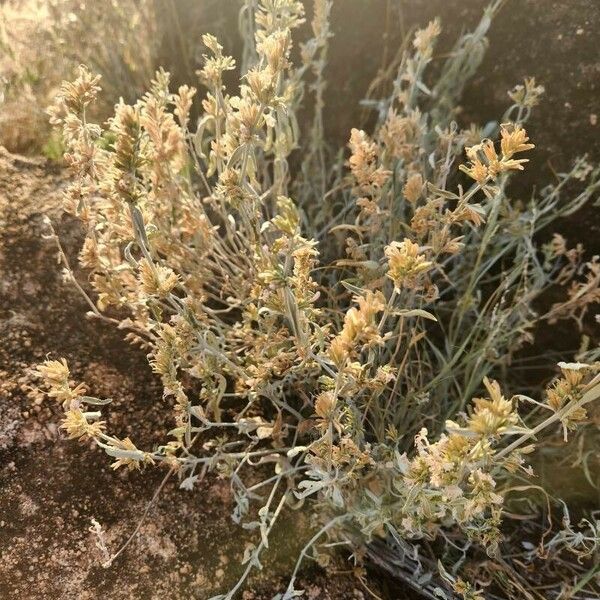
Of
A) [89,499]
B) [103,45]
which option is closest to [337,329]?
[89,499]

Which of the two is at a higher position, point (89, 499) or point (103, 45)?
point (103, 45)

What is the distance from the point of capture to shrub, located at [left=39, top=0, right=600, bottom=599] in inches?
34.9

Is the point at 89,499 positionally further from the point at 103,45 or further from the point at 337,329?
the point at 103,45

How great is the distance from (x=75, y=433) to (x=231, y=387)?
49cm

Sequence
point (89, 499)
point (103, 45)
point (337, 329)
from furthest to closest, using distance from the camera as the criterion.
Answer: point (103, 45), point (337, 329), point (89, 499)

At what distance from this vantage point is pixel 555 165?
63.5 inches

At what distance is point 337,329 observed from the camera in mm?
1392

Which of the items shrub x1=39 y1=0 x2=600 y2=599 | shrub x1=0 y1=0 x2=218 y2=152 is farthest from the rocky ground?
shrub x1=0 y1=0 x2=218 y2=152

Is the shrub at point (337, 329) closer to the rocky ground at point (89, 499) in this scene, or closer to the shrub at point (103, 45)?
the rocky ground at point (89, 499)

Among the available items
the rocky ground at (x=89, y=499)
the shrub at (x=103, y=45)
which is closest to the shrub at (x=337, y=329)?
the rocky ground at (x=89, y=499)

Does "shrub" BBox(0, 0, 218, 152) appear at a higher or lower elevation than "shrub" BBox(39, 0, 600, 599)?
higher

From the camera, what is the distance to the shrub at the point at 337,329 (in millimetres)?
885

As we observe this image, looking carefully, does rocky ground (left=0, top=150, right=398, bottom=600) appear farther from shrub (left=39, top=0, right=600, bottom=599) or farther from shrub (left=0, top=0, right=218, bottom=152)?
shrub (left=0, top=0, right=218, bottom=152)

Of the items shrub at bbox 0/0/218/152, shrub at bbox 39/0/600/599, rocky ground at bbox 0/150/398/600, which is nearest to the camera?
shrub at bbox 39/0/600/599
